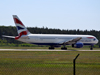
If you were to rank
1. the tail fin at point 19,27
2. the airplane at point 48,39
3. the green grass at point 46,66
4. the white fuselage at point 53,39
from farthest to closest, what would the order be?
1. the white fuselage at point 53,39
2. the airplane at point 48,39
3. the tail fin at point 19,27
4. the green grass at point 46,66

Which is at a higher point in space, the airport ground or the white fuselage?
the airport ground

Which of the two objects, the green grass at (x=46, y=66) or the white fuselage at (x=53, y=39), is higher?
the green grass at (x=46, y=66)

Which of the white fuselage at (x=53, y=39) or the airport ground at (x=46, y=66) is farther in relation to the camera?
the white fuselage at (x=53, y=39)

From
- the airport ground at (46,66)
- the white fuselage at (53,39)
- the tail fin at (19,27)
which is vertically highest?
the tail fin at (19,27)

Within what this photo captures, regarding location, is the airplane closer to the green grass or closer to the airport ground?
the airport ground

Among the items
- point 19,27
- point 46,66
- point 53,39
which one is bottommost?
point 53,39

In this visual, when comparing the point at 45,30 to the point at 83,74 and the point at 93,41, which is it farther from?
the point at 83,74

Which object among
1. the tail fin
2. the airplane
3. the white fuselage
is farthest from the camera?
the white fuselage

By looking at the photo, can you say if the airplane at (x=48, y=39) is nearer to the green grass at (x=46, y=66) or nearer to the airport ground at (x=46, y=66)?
the airport ground at (x=46, y=66)

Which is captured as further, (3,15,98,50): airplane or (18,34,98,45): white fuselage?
(18,34,98,45): white fuselage

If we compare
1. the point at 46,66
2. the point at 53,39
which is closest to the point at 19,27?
the point at 53,39

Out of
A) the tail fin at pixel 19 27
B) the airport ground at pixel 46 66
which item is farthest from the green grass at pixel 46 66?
the tail fin at pixel 19 27

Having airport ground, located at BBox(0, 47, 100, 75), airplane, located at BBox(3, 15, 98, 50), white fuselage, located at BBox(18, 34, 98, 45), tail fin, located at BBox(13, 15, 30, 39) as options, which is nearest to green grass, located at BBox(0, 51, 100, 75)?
airport ground, located at BBox(0, 47, 100, 75)

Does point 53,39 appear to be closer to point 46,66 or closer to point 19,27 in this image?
point 19,27
